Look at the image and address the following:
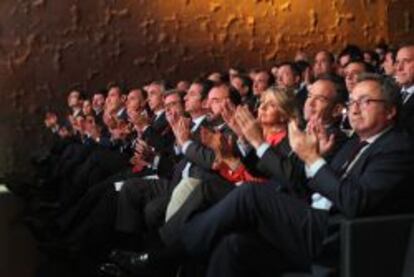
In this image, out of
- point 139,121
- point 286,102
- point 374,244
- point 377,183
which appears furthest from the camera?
point 139,121

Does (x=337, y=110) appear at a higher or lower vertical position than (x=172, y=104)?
higher

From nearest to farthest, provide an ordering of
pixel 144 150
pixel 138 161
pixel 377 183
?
pixel 377 183 → pixel 144 150 → pixel 138 161

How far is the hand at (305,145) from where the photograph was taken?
327 cm

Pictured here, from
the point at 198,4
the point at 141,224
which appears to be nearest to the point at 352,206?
the point at 141,224

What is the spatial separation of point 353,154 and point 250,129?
42 centimetres

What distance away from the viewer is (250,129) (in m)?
3.65

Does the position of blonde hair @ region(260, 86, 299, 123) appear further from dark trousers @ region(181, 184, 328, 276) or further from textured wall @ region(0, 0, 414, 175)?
textured wall @ region(0, 0, 414, 175)

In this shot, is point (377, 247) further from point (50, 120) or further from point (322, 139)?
point (50, 120)

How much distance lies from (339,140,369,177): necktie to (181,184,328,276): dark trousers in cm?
25

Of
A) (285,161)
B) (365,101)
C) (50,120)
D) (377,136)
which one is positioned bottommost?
(50,120)

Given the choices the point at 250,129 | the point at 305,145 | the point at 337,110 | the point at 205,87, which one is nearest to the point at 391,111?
the point at 305,145

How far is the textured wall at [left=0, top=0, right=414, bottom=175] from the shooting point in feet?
31.8

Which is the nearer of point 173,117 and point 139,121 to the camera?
point 173,117

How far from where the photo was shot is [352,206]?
3102 millimetres
